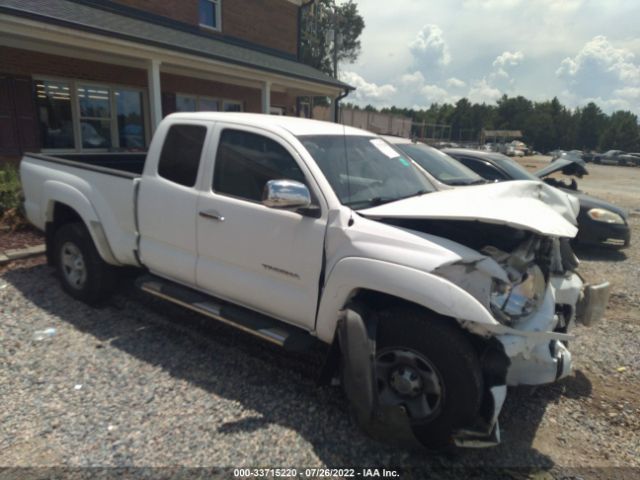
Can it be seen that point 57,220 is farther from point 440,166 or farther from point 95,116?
point 95,116

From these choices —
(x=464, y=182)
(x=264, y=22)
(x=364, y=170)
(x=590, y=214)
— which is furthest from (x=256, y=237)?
(x=264, y=22)

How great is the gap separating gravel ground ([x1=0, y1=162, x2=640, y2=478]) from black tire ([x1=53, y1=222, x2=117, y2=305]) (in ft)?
0.59

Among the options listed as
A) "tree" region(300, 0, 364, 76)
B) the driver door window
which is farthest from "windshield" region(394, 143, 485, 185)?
"tree" region(300, 0, 364, 76)

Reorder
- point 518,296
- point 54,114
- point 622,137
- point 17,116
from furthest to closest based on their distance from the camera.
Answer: point 622,137 → point 54,114 → point 17,116 → point 518,296

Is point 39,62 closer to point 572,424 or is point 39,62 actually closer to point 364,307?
point 364,307

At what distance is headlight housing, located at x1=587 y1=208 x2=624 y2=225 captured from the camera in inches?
294

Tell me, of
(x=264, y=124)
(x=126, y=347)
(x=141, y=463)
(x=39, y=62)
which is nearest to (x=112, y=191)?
(x=126, y=347)

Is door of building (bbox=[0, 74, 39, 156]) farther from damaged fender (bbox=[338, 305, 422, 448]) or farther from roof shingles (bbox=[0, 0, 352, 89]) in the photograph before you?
damaged fender (bbox=[338, 305, 422, 448])

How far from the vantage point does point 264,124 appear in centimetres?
340

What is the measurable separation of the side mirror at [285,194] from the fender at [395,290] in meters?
0.47

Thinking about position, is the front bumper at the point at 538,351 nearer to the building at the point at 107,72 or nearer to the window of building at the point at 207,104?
the building at the point at 107,72

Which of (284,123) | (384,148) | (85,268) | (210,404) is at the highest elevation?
(284,123)

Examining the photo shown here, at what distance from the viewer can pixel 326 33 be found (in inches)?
1527

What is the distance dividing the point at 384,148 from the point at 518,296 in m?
1.72
